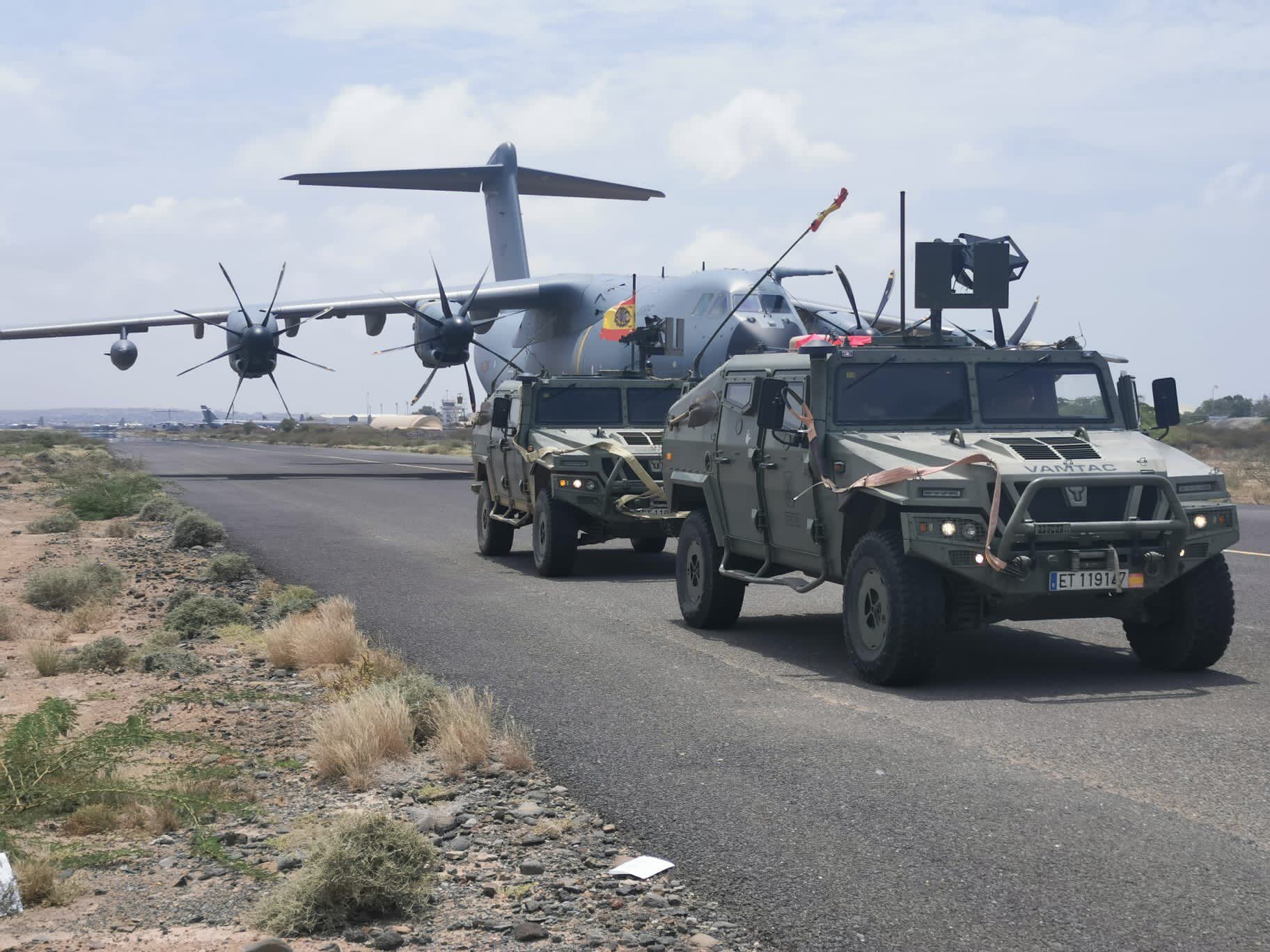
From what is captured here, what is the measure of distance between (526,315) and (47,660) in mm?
28117

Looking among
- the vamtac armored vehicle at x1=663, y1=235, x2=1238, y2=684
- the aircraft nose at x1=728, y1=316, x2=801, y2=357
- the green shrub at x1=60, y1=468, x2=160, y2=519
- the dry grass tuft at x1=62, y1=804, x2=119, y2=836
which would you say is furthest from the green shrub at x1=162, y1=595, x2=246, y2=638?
the aircraft nose at x1=728, y1=316, x2=801, y2=357

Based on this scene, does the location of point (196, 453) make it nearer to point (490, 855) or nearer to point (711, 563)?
point (711, 563)

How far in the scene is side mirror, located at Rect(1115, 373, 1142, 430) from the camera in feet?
31.9

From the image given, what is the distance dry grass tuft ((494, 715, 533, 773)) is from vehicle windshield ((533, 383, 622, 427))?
8863mm

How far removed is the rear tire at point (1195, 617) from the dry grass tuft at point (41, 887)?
6.33 m

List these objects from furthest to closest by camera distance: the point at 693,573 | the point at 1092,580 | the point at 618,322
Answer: the point at 618,322
the point at 693,573
the point at 1092,580

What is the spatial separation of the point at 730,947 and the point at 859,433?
5271mm

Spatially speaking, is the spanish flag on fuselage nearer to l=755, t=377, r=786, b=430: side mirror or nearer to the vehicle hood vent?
l=755, t=377, r=786, b=430: side mirror

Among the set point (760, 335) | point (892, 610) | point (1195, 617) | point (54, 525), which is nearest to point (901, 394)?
point (892, 610)

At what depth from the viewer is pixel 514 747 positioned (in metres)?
6.79

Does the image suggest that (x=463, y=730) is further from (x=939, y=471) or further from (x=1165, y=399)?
(x=1165, y=399)

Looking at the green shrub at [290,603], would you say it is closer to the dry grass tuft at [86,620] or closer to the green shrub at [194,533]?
the dry grass tuft at [86,620]

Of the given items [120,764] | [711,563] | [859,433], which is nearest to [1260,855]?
[859,433]

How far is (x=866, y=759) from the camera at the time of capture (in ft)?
21.7
